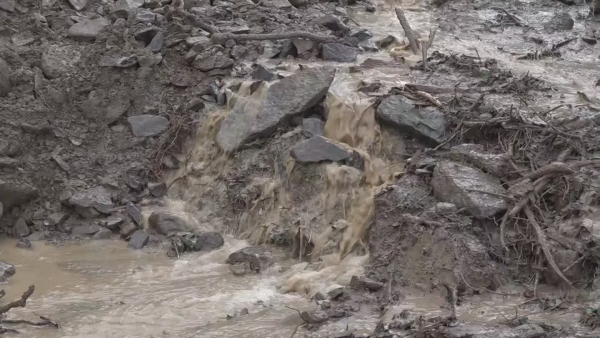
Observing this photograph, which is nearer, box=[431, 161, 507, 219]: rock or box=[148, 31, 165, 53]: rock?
box=[431, 161, 507, 219]: rock

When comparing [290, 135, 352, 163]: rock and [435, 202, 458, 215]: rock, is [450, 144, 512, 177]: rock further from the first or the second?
[290, 135, 352, 163]: rock

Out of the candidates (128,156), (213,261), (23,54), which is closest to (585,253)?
(213,261)

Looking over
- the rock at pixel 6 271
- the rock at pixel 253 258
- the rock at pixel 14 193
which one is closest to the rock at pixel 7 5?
the rock at pixel 14 193

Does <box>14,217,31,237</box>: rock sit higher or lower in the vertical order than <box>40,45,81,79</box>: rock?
lower

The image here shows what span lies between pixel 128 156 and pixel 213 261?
1.97m

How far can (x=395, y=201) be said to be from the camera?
6.49m

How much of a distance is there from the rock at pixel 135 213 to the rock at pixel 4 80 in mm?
1772

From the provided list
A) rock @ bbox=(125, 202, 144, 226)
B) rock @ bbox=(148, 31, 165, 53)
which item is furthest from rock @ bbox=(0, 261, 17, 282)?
rock @ bbox=(148, 31, 165, 53)

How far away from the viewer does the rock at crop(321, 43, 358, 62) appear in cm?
912

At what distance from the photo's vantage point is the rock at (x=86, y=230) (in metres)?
7.63

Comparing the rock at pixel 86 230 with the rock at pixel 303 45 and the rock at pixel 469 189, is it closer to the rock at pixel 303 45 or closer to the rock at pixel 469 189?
the rock at pixel 303 45

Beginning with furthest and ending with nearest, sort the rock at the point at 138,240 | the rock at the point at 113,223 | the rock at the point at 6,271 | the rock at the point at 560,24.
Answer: the rock at the point at 560,24 → the rock at the point at 113,223 → the rock at the point at 138,240 → the rock at the point at 6,271

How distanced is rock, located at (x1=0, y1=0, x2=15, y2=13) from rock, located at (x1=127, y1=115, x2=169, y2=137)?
6.10 ft

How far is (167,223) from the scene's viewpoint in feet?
24.8
